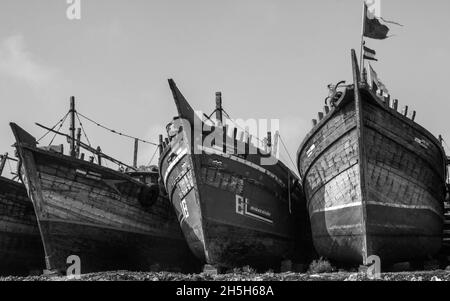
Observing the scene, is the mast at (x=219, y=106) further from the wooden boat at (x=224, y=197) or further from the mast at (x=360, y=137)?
the mast at (x=360, y=137)

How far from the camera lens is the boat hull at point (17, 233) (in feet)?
71.2

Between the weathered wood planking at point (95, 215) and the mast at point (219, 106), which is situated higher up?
the mast at point (219, 106)

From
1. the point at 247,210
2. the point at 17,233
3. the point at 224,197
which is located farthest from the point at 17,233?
the point at 247,210

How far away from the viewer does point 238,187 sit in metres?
17.0

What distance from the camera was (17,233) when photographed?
2202 centimetres

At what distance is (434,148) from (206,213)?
22.5 ft

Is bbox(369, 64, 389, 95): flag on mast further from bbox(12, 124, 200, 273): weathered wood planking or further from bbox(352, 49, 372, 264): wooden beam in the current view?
bbox(12, 124, 200, 273): weathered wood planking

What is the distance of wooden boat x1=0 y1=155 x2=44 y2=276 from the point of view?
71.2 ft

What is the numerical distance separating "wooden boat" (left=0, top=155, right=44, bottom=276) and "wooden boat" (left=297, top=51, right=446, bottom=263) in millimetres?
12280

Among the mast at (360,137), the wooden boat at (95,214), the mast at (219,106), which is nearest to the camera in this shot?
the mast at (360,137)

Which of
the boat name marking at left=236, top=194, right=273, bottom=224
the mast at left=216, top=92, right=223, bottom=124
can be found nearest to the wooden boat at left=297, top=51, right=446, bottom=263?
the boat name marking at left=236, top=194, right=273, bottom=224

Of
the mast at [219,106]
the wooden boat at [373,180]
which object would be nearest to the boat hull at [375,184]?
the wooden boat at [373,180]
